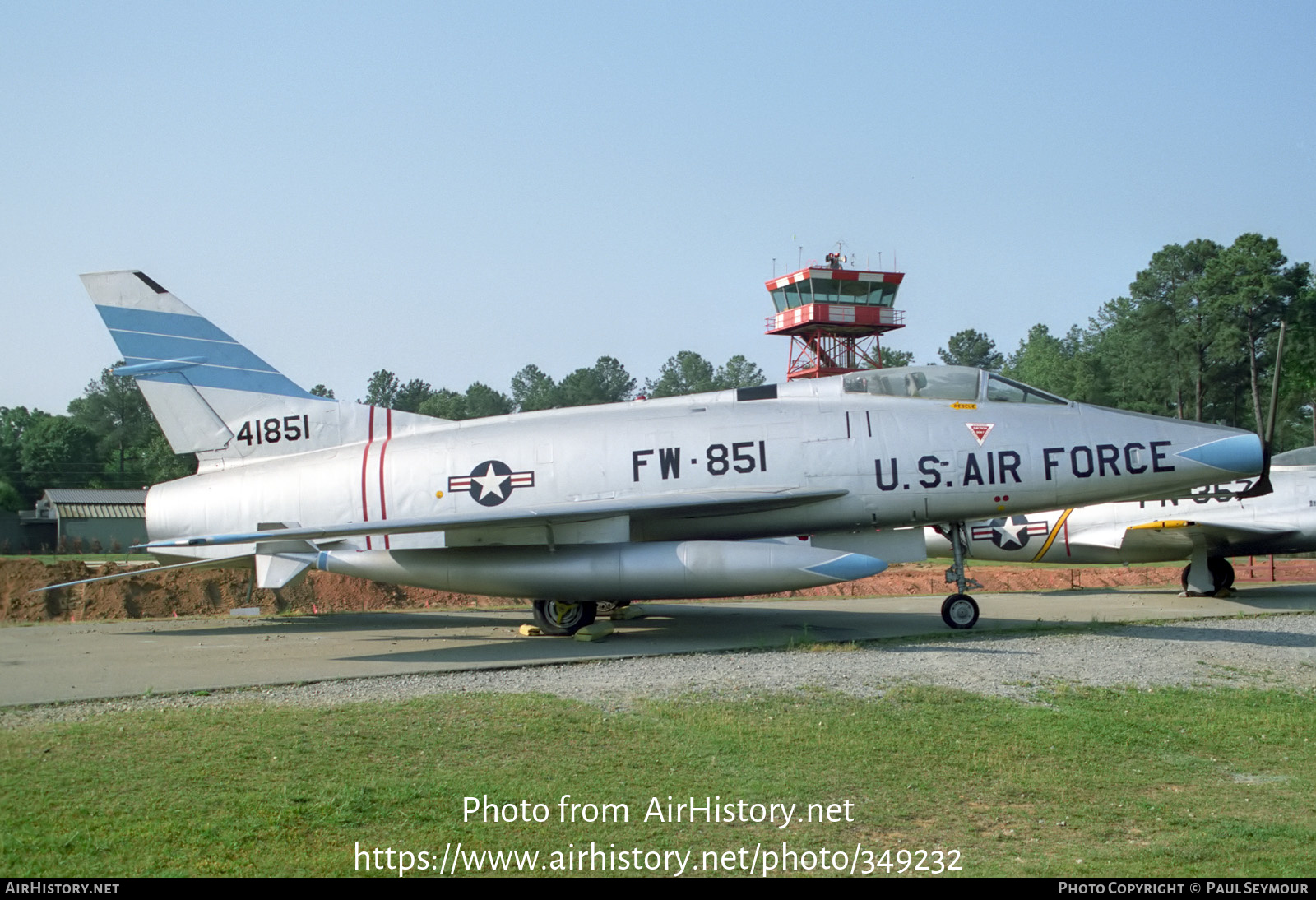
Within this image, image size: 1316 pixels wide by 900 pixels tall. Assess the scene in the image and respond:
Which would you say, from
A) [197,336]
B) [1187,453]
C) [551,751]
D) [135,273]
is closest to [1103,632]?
[1187,453]

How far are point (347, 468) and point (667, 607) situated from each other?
625cm

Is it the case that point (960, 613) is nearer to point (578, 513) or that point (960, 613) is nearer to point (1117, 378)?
point (578, 513)

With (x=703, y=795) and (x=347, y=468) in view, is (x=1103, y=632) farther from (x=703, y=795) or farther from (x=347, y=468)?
(x=347, y=468)

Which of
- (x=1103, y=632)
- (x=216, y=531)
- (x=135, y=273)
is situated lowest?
(x=1103, y=632)

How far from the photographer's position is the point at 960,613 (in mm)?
12953

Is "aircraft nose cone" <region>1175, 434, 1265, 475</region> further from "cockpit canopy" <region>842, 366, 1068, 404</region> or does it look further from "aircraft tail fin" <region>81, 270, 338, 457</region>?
"aircraft tail fin" <region>81, 270, 338, 457</region>

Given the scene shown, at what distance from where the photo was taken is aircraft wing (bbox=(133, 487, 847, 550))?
11.7 m

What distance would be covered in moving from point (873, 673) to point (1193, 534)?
38.6 ft

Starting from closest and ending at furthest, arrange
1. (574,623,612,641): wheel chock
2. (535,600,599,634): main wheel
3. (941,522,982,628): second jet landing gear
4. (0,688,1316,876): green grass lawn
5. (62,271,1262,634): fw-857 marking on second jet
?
(0,688,1316,876): green grass lawn
(62,271,1262,634): fw-857 marking on second jet
(574,623,612,641): wheel chock
(941,522,982,628): second jet landing gear
(535,600,599,634): main wheel

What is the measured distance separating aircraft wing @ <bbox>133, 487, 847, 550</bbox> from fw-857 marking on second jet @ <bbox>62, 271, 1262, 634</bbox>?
33mm

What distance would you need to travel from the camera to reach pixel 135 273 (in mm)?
14609

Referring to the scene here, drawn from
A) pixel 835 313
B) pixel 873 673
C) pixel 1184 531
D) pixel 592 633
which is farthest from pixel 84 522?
pixel 873 673

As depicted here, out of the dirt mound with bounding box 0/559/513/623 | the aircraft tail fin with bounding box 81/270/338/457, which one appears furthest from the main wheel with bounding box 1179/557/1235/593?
the aircraft tail fin with bounding box 81/270/338/457

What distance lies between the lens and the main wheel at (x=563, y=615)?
13133 millimetres
